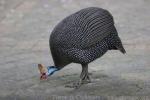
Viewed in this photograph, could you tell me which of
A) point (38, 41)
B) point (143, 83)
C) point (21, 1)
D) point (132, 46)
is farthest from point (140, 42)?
point (21, 1)

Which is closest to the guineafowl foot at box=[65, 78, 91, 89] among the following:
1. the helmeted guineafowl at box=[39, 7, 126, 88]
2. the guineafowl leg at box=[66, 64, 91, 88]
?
the guineafowl leg at box=[66, 64, 91, 88]

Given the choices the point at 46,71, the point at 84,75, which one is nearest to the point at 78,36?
the point at 84,75

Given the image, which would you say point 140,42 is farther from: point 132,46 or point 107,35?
point 107,35

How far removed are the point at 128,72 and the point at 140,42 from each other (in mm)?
1853

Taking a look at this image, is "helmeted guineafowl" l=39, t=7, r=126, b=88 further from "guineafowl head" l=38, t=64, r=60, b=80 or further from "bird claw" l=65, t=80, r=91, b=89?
"bird claw" l=65, t=80, r=91, b=89

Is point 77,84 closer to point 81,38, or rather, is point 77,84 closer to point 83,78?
point 83,78

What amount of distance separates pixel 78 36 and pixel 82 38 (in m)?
0.05

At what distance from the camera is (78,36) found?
20.7ft

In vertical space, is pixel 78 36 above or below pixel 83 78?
above

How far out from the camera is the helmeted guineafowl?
6.30 meters

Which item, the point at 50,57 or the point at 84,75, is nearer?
A: the point at 84,75

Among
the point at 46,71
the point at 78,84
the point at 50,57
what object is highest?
the point at 50,57

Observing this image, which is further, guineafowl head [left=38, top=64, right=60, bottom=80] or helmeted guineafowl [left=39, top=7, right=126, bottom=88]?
guineafowl head [left=38, top=64, right=60, bottom=80]

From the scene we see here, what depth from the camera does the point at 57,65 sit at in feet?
21.4
